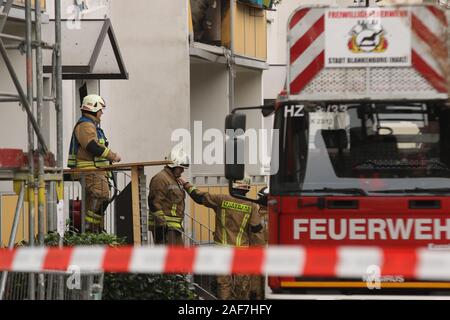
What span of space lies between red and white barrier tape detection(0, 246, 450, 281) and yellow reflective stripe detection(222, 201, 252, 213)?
25.3 feet

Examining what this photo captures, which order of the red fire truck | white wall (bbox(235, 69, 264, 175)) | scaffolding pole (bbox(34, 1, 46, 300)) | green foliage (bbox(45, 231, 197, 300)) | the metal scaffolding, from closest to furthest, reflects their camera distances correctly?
scaffolding pole (bbox(34, 1, 46, 300))
the metal scaffolding
the red fire truck
green foliage (bbox(45, 231, 197, 300))
white wall (bbox(235, 69, 264, 175))

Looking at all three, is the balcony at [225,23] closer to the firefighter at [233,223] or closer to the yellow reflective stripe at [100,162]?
the firefighter at [233,223]

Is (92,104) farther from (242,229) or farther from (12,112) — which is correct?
(12,112)

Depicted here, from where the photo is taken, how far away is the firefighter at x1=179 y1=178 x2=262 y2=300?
50.0 feet

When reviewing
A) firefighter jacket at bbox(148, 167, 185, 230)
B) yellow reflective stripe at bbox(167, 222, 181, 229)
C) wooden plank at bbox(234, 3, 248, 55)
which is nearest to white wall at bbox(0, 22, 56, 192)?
firefighter jacket at bbox(148, 167, 185, 230)

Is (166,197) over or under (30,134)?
under

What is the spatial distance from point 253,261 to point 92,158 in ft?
23.2

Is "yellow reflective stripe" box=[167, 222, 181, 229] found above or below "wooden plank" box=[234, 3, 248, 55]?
below

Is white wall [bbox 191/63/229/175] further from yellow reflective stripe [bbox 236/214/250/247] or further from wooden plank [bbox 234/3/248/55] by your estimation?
yellow reflective stripe [bbox 236/214/250/247]

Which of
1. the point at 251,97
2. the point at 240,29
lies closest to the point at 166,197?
the point at 240,29

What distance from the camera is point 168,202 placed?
15.5m

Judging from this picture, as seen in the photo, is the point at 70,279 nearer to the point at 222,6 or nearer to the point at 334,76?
the point at 334,76

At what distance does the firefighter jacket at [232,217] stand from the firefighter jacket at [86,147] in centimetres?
168

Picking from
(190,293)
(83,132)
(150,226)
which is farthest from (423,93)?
(150,226)
